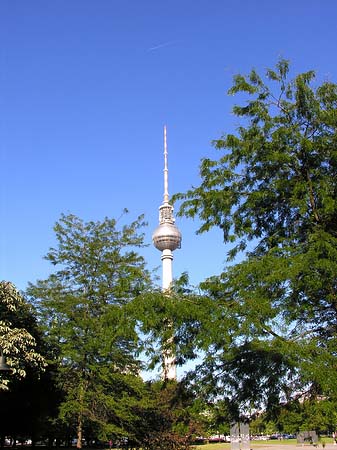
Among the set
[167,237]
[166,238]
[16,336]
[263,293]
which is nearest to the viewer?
[263,293]

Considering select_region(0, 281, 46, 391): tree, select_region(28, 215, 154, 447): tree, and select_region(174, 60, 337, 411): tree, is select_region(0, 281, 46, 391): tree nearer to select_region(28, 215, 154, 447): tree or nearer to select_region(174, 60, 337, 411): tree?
select_region(28, 215, 154, 447): tree

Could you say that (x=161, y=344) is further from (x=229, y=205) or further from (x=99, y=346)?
(x=99, y=346)

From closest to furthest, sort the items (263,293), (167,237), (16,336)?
(263,293) < (16,336) < (167,237)

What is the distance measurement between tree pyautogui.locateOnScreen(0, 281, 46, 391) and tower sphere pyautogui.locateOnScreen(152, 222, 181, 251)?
7271cm

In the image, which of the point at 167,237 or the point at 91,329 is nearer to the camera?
the point at 91,329

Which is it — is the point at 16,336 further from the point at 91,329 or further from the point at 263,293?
the point at 263,293

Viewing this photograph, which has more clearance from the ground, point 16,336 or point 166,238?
point 166,238

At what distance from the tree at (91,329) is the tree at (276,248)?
31.9 ft

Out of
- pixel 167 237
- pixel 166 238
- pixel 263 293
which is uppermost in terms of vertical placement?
pixel 167 237

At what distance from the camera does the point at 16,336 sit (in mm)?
18562

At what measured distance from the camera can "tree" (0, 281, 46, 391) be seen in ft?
59.9

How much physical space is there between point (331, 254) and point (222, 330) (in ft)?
6.07

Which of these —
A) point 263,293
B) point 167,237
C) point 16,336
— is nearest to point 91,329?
point 16,336

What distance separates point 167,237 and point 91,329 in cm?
7637
